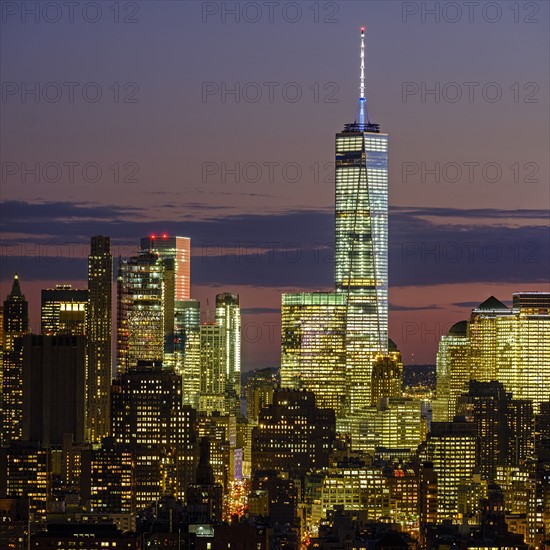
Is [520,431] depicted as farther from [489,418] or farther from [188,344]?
[188,344]

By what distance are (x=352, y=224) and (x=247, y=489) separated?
65.6 metres

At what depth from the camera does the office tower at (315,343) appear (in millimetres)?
145750

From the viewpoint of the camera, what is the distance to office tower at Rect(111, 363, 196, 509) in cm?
10044

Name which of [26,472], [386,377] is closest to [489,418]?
[386,377]

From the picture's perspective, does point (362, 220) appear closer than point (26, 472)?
No

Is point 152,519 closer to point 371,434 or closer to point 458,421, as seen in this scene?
point 458,421

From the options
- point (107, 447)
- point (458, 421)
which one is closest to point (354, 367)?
point (458, 421)

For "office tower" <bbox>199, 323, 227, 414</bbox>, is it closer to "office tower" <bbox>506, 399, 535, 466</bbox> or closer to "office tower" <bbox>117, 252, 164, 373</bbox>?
"office tower" <bbox>117, 252, 164, 373</bbox>

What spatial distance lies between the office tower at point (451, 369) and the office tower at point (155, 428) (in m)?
21.5

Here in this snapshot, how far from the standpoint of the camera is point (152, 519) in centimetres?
7512

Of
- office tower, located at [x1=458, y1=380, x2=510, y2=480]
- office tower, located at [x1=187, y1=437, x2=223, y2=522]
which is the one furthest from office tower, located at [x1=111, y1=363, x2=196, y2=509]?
office tower, located at [x1=458, y1=380, x2=510, y2=480]

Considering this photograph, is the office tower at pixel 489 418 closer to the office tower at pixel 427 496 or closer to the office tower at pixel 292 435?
the office tower at pixel 427 496

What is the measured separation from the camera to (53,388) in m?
111

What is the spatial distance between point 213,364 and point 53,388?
3062cm
